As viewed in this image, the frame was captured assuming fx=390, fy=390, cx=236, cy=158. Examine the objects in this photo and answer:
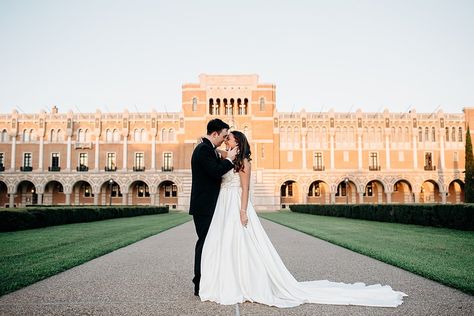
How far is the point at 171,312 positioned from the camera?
405 cm

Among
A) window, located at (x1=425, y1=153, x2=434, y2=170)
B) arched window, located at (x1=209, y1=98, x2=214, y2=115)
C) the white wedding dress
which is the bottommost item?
the white wedding dress

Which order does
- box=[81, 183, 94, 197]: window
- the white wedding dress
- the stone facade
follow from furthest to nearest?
box=[81, 183, 94, 197]: window, the stone facade, the white wedding dress

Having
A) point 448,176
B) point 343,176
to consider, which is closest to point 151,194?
point 343,176

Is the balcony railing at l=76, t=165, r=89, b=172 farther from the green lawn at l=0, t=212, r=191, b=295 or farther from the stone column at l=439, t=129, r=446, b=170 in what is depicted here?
the stone column at l=439, t=129, r=446, b=170

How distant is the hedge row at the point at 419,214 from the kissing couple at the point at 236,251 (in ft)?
35.8

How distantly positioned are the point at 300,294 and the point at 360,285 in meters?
0.97

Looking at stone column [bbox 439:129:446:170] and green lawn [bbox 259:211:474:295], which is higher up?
stone column [bbox 439:129:446:170]

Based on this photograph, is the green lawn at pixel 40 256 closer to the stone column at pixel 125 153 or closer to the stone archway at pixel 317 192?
the stone column at pixel 125 153

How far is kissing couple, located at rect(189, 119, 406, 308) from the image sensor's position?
455cm

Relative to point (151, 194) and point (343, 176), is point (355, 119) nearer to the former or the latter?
point (343, 176)

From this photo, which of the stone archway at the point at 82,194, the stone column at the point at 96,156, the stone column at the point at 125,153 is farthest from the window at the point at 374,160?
the stone archway at the point at 82,194

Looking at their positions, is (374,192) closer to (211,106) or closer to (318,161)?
(318,161)

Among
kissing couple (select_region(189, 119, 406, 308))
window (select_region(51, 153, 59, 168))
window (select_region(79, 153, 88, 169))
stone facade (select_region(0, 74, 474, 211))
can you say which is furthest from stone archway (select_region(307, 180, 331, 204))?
kissing couple (select_region(189, 119, 406, 308))

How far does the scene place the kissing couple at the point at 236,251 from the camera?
14.9 ft
